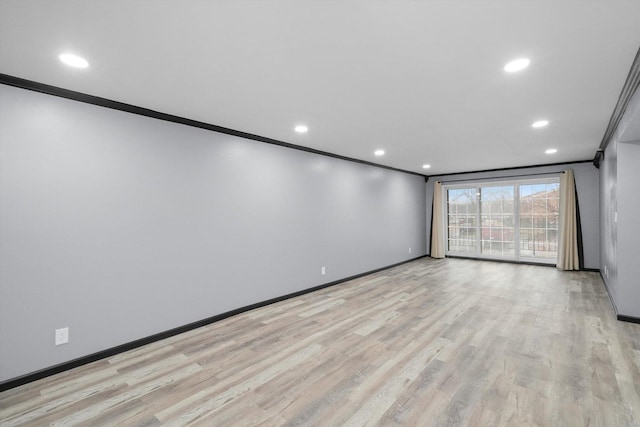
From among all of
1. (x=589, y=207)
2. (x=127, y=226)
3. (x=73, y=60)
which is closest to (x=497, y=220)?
(x=589, y=207)

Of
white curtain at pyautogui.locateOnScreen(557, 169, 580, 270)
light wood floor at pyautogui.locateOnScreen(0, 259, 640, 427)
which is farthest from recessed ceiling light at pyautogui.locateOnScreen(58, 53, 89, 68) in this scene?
white curtain at pyautogui.locateOnScreen(557, 169, 580, 270)

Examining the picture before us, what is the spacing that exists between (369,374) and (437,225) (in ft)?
21.2

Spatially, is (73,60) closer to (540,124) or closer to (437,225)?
(540,124)

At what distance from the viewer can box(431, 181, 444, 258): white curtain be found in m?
8.07

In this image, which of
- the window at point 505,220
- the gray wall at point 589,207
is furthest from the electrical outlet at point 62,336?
the gray wall at point 589,207

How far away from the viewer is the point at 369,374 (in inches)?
93.5

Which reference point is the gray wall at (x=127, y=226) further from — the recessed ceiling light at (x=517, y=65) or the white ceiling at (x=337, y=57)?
the recessed ceiling light at (x=517, y=65)

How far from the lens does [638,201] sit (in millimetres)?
3402

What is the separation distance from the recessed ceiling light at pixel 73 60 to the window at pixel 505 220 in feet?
26.2

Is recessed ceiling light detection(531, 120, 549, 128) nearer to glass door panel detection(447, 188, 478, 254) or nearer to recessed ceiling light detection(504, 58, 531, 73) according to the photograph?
recessed ceiling light detection(504, 58, 531, 73)

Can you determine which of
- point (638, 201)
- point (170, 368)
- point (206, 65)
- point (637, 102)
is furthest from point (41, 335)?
point (638, 201)

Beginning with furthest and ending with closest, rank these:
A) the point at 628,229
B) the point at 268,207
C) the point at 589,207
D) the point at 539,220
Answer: the point at 539,220 → the point at 589,207 → the point at 268,207 → the point at 628,229

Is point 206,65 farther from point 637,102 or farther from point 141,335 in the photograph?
point 637,102

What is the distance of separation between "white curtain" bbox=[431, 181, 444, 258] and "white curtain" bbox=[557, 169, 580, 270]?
2532mm
